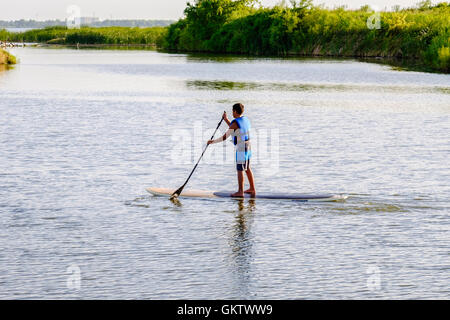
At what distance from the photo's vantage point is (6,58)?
6756 cm

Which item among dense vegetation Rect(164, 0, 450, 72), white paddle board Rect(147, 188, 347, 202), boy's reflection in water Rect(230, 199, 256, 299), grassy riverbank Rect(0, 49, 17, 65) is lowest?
boy's reflection in water Rect(230, 199, 256, 299)

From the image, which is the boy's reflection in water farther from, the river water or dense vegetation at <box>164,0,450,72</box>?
dense vegetation at <box>164,0,450,72</box>

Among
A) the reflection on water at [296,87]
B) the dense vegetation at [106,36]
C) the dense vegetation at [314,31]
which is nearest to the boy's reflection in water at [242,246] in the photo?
the reflection on water at [296,87]

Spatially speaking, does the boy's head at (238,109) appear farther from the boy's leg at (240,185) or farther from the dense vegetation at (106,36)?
the dense vegetation at (106,36)

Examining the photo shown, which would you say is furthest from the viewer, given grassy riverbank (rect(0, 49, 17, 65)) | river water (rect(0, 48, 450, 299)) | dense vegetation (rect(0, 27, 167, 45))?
dense vegetation (rect(0, 27, 167, 45))

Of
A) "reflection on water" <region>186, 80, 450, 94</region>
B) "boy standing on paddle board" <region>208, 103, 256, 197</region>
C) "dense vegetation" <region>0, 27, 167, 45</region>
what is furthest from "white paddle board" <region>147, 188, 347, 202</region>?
"dense vegetation" <region>0, 27, 167, 45</region>

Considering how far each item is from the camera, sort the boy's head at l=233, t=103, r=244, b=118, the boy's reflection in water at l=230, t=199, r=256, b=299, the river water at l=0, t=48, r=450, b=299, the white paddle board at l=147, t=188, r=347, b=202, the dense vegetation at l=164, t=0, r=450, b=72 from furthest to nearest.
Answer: the dense vegetation at l=164, t=0, r=450, b=72, the white paddle board at l=147, t=188, r=347, b=202, the boy's head at l=233, t=103, r=244, b=118, the river water at l=0, t=48, r=450, b=299, the boy's reflection in water at l=230, t=199, r=256, b=299

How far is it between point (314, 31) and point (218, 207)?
8025 cm

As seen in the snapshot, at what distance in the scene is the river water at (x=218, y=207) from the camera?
Result: 11.4m

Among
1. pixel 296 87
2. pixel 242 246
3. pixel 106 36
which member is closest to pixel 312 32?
pixel 296 87

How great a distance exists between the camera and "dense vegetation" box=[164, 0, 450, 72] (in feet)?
236

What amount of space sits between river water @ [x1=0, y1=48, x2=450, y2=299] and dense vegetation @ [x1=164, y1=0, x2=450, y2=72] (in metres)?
29.0

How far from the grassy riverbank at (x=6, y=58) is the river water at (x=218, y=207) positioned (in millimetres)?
31558
